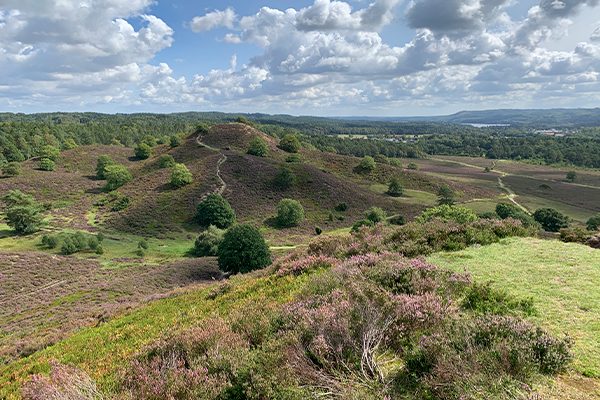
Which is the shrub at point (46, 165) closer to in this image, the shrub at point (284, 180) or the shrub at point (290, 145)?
the shrub at point (284, 180)

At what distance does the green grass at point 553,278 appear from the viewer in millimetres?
6754

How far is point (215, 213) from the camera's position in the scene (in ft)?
201

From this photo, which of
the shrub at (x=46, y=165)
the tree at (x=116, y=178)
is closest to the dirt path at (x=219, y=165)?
the tree at (x=116, y=178)

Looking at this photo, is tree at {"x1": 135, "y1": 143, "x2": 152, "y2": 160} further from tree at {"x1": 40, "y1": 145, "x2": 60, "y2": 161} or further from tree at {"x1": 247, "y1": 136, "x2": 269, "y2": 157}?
tree at {"x1": 247, "y1": 136, "x2": 269, "y2": 157}

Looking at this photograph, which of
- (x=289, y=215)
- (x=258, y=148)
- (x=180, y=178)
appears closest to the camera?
(x=289, y=215)

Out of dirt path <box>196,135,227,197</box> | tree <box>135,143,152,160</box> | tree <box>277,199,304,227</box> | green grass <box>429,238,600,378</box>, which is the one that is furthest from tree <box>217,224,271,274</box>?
tree <box>135,143,152,160</box>

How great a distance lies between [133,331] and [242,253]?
24932mm

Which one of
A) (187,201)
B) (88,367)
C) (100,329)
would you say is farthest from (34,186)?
(88,367)

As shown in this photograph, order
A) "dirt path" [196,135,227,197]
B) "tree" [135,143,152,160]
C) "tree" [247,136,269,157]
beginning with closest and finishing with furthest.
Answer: "dirt path" [196,135,227,197] → "tree" [247,136,269,157] → "tree" [135,143,152,160]

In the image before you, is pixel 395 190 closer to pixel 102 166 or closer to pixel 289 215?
pixel 289 215

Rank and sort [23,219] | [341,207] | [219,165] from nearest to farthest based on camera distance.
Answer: [23,219], [341,207], [219,165]

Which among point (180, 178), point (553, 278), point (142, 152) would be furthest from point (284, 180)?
point (553, 278)

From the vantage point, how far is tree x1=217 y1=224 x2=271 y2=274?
36844 mm

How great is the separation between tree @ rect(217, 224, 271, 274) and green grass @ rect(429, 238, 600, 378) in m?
26.3
